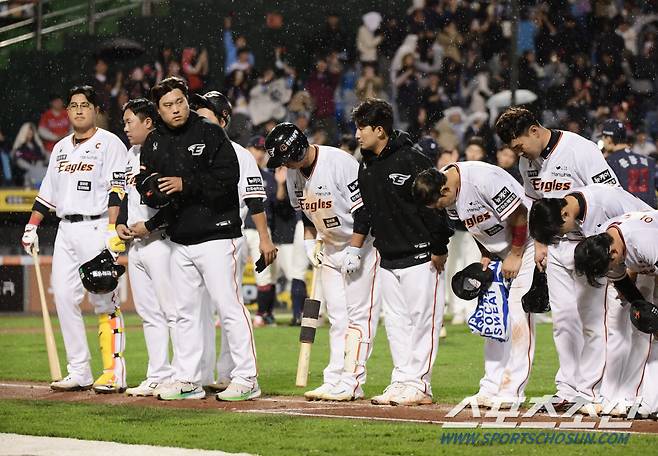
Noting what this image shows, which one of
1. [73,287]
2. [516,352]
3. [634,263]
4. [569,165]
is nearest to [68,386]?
[73,287]

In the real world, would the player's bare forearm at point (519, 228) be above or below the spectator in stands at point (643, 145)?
below

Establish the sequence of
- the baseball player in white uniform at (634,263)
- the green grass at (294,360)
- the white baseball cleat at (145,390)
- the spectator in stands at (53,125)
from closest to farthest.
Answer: the baseball player in white uniform at (634,263) → the white baseball cleat at (145,390) → the green grass at (294,360) → the spectator in stands at (53,125)

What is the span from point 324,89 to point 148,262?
14.1m

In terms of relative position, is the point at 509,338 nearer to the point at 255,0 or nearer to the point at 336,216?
the point at 336,216

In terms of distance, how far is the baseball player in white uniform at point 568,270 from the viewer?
839 centimetres

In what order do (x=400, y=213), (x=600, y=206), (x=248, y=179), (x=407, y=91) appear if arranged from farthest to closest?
(x=407, y=91)
(x=248, y=179)
(x=400, y=213)
(x=600, y=206)

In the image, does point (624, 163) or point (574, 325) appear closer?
point (574, 325)

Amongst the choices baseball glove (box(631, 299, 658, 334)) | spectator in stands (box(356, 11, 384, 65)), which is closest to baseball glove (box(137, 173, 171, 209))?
baseball glove (box(631, 299, 658, 334))

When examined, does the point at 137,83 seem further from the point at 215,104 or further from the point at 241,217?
the point at 241,217

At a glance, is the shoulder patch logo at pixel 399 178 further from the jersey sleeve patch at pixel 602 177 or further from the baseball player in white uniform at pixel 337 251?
the jersey sleeve patch at pixel 602 177

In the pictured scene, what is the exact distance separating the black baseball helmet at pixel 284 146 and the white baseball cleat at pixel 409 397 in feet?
6.49

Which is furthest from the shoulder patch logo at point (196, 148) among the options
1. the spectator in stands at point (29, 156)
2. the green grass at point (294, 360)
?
the spectator in stands at point (29, 156)

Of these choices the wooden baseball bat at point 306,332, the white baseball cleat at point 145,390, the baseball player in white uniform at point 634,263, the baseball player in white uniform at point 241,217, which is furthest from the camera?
the wooden baseball bat at point 306,332

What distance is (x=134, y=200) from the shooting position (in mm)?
9766
